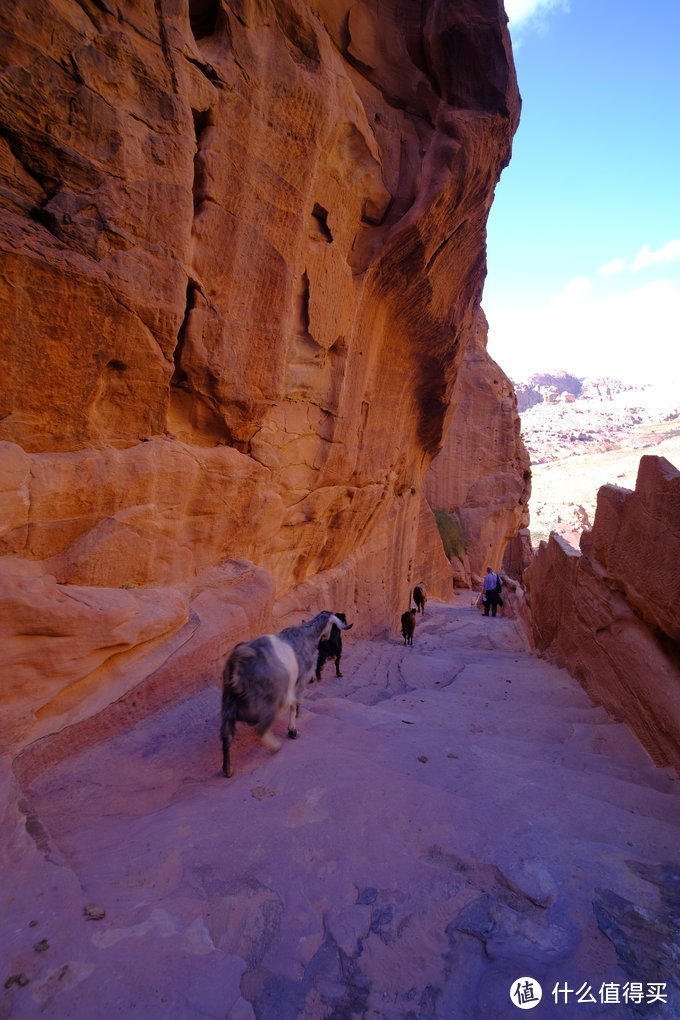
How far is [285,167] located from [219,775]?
5.75 m

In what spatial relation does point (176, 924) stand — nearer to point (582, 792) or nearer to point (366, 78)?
point (582, 792)

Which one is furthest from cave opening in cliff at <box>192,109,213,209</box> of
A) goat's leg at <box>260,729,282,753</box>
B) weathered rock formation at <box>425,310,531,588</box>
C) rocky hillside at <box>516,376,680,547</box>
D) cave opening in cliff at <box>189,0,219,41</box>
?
rocky hillside at <box>516,376,680,547</box>

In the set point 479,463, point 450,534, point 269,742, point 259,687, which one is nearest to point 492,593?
point 450,534

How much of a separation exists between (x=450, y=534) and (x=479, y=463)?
3.87 meters

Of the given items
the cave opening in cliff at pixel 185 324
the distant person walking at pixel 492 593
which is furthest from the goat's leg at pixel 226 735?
the distant person walking at pixel 492 593

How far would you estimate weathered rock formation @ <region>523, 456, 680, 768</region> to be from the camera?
12.4ft

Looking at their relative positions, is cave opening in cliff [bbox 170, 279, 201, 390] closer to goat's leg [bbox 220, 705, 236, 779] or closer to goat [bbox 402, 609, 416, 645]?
goat's leg [bbox 220, 705, 236, 779]

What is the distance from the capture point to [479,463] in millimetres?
25297

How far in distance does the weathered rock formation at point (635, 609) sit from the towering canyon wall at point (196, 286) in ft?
11.3

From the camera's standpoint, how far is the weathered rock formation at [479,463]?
24.9 meters

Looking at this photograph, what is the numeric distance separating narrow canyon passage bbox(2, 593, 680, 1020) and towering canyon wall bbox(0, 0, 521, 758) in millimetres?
1045

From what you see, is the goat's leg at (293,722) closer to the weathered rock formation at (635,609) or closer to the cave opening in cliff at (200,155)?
the weathered rock formation at (635,609)

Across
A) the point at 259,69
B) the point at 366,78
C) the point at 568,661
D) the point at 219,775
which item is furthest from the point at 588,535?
the point at 366,78

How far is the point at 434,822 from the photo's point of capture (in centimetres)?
261
